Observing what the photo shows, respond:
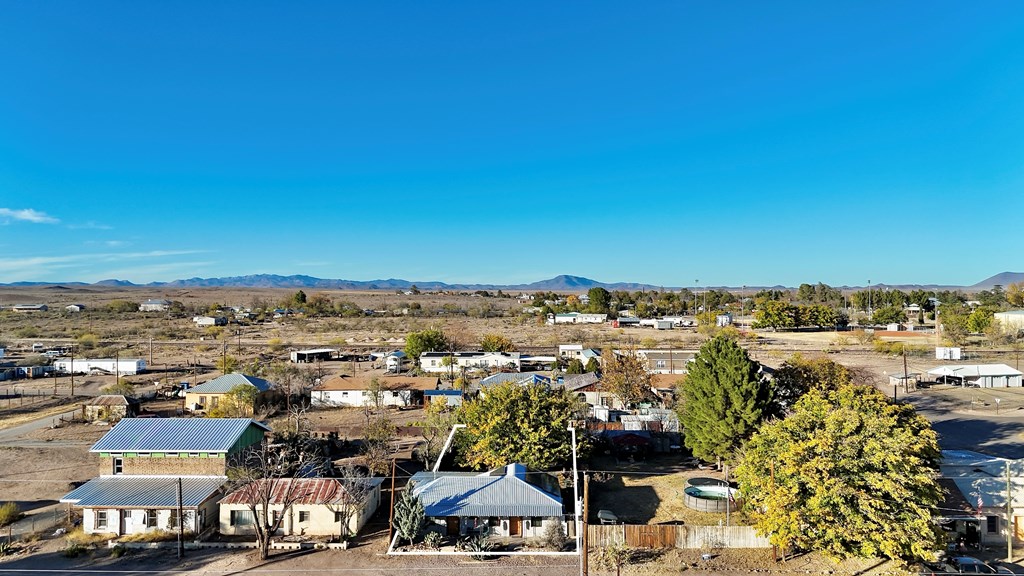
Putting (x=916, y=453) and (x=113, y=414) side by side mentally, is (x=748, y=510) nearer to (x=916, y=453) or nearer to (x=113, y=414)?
(x=916, y=453)

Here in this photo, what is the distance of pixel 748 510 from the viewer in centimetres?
2391

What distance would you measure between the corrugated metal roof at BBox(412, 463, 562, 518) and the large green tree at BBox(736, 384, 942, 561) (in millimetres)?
7837

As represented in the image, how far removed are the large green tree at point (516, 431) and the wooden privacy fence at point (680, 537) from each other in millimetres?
6090

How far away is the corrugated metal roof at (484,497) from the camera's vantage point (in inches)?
952

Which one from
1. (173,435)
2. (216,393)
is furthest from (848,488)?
(216,393)

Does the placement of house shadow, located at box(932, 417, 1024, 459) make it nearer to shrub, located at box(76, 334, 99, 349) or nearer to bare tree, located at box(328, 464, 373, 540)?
bare tree, located at box(328, 464, 373, 540)

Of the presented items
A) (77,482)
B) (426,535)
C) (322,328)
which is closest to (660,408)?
(426,535)

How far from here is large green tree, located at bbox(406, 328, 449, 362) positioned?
67500mm

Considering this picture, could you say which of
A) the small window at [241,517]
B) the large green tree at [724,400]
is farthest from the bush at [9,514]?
the large green tree at [724,400]

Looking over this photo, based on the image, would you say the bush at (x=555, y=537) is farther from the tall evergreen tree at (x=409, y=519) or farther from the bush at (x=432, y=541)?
the tall evergreen tree at (x=409, y=519)

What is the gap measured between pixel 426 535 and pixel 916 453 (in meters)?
18.9

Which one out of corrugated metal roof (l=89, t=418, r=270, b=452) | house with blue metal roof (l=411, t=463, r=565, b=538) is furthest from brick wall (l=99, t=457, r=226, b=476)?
house with blue metal roof (l=411, t=463, r=565, b=538)

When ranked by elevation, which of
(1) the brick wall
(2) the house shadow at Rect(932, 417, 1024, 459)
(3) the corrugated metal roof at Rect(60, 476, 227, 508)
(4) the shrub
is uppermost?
(4) the shrub

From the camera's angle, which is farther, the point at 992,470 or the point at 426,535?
the point at 992,470
